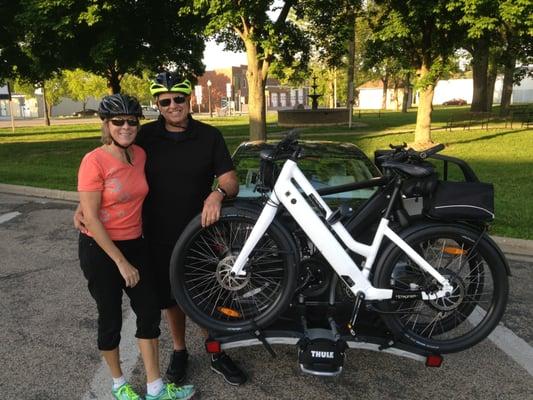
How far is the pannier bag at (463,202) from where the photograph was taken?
2537mm

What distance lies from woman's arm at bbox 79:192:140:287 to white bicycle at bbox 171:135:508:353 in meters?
0.26

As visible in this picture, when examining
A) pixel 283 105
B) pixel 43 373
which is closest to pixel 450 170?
pixel 43 373

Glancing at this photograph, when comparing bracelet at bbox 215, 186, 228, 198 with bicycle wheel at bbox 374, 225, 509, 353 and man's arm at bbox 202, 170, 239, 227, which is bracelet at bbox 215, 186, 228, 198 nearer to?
man's arm at bbox 202, 170, 239, 227

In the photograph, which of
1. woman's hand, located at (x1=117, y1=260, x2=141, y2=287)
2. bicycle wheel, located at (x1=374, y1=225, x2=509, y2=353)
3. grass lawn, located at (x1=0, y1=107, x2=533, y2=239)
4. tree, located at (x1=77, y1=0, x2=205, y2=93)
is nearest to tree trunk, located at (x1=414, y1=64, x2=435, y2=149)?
grass lawn, located at (x1=0, y1=107, x2=533, y2=239)

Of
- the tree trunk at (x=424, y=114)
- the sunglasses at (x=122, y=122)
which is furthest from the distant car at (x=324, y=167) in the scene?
the tree trunk at (x=424, y=114)

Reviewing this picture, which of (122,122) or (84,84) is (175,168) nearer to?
(122,122)

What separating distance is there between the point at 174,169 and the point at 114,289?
Answer: 29.5 inches

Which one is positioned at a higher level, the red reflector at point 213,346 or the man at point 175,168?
the man at point 175,168

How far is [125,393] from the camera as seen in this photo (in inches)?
114

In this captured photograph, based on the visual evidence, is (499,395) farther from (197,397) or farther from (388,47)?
(388,47)

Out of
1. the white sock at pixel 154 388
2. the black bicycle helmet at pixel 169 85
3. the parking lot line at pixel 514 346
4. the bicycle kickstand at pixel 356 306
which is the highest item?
the black bicycle helmet at pixel 169 85

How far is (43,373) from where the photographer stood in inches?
131

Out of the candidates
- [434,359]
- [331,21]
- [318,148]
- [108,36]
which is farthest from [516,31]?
[434,359]

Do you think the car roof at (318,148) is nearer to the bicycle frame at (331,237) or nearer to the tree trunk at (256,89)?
the bicycle frame at (331,237)
